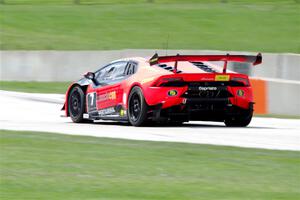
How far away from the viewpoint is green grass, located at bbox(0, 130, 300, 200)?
8281 mm

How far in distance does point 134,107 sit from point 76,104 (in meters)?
1.86

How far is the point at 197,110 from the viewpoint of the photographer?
14672mm

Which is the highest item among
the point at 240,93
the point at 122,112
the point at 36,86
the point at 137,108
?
the point at 240,93

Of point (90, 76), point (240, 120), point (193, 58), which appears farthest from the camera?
point (90, 76)

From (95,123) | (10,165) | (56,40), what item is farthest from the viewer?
(56,40)

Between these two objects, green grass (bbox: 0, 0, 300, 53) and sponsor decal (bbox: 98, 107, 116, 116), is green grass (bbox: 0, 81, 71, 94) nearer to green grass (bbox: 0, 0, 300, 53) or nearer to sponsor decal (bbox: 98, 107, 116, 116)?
green grass (bbox: 0, 0, 300, 53)

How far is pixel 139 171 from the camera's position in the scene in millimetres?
9594

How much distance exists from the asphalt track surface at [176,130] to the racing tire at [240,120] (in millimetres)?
163

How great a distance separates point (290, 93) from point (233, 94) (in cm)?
429

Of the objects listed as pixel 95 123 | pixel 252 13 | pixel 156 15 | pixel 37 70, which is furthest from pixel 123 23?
pixel 95 123

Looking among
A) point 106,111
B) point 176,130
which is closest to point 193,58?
point 176,130

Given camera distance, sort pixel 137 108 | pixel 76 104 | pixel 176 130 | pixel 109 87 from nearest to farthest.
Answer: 1. pixel 176 130
2. pixel 137 108
3. pixel 109 87
4. pixel 76 104

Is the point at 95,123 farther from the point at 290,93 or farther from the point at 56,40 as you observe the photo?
the point at 56,40

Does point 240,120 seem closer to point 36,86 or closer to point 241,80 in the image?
point 241,80
